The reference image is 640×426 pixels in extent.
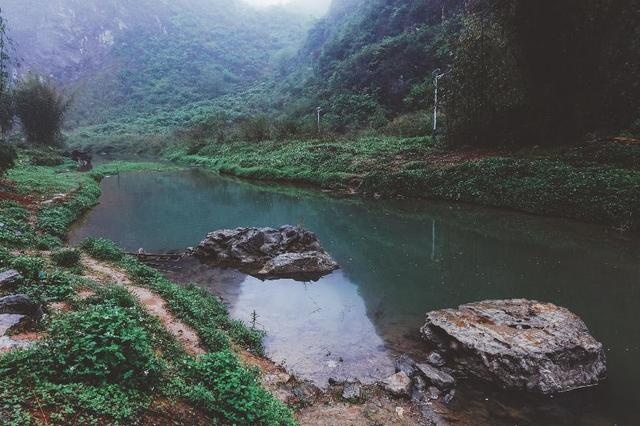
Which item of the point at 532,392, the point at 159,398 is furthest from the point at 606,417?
the point at 159,398

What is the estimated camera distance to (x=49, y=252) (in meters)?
12.6

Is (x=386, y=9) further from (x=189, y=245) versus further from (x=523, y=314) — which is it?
(x=523, y=314)

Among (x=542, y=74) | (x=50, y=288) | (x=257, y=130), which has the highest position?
(x=542, y=74)

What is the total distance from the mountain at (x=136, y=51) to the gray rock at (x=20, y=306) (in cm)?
10389

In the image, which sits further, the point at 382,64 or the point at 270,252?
the point at 382,64

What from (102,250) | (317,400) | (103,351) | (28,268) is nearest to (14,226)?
(102,250)

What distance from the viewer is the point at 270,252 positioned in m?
15.6

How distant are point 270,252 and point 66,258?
6501 millimetres

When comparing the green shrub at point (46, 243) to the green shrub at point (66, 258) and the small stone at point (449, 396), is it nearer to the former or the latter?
the green shrub at point (66, 258)

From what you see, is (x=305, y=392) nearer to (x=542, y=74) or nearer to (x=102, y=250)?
(x=102, y=250)

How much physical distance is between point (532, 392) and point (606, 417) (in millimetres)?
1122

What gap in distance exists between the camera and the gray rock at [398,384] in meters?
7.69

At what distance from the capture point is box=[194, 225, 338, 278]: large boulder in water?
1442cm

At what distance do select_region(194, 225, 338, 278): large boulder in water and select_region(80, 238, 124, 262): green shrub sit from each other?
326cm
